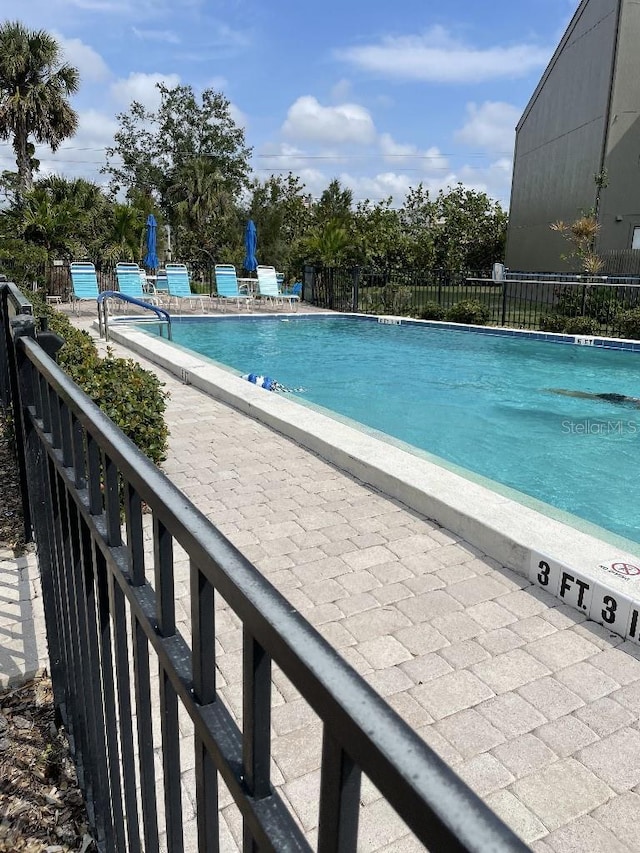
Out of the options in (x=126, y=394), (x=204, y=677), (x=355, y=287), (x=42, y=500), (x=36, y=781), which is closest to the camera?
(x=204, y=677)

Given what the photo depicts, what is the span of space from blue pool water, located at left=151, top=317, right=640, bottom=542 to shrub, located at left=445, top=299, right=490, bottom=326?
1073mm

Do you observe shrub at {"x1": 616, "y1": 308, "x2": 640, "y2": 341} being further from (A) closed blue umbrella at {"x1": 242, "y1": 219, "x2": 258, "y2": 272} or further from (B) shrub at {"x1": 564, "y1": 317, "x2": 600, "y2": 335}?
(A) closed blue umbrella at {"x1": 242, "y1": 219, "x2": 258, "y2": 272}

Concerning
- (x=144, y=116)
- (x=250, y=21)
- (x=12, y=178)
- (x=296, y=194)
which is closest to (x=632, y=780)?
(x=250, y=21)

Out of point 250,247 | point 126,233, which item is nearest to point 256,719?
point 250,247

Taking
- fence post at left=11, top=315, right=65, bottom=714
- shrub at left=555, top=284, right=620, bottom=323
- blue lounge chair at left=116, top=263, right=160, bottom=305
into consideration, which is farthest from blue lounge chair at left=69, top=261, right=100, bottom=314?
fence post at left=11, top=315, right=65, bottom=714

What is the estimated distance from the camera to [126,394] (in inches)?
169

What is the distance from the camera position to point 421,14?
56.3ft

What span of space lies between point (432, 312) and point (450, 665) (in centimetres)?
1621

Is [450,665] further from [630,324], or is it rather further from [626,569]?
[630,324]

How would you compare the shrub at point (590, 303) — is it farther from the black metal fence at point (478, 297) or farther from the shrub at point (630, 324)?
the shrub at point (630, 324)

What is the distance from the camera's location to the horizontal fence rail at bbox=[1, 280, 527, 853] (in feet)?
1.79

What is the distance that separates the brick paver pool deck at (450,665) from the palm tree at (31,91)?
25.2 meters

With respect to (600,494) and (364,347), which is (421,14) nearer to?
(364,347)

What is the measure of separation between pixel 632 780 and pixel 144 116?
47324 mm
